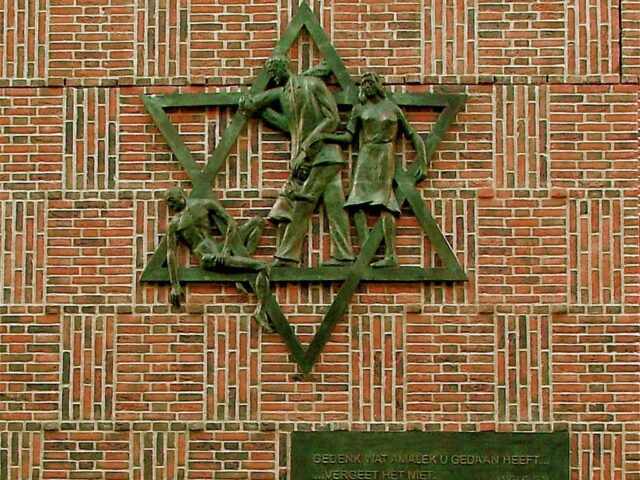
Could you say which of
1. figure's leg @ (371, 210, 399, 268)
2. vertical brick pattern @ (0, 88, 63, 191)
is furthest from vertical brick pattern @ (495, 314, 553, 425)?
vertical brick pattern @ (0, 88, 63, 191)

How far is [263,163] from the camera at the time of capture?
976 centimetres

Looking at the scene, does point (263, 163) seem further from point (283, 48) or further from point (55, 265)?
point (55, 265)

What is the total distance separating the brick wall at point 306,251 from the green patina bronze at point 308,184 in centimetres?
9

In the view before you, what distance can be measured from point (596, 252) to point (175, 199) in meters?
2.85

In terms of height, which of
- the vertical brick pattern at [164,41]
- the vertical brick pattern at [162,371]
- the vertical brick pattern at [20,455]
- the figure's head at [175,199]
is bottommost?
the vertical brick pattern at [20,455]

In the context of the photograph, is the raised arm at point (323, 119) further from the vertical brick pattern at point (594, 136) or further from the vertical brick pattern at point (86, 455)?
the vertical brick pattern at point (86, 455)

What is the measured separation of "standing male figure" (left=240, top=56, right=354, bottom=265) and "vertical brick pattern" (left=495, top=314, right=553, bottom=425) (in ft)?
3.93

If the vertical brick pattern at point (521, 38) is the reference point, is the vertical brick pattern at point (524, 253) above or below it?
below

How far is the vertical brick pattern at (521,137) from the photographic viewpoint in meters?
9.70

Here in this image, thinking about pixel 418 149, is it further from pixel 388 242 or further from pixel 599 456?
pixel 599 456

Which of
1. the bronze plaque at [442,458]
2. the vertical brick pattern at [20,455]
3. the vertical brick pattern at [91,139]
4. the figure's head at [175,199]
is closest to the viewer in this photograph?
the bronze plaque at [442,458]

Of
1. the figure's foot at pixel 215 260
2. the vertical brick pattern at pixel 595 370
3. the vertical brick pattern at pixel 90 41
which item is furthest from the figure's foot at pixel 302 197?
the vertical brick pattern at pixel 595 370

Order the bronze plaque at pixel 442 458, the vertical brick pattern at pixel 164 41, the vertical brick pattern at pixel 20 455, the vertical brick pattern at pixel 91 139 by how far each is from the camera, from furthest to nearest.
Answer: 1. the vertical brick pattern at pixel 164 41
2. the vertical brick pattern at pixel 91 139
3. the vertical brick pattern at pixel 20 455
4. the bronze plaque at pixel 442 458

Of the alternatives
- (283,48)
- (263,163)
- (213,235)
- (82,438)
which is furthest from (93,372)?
(283,48)
